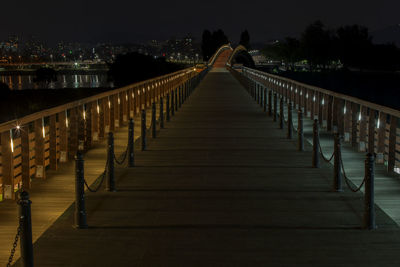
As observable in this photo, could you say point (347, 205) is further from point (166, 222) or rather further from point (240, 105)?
point (240, 105)

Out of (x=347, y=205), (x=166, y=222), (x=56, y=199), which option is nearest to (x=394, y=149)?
(x=347, y=205)

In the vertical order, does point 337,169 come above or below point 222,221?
above

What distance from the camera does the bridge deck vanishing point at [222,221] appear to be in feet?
17.5

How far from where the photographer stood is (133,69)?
355 feet

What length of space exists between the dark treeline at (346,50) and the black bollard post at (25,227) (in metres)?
133

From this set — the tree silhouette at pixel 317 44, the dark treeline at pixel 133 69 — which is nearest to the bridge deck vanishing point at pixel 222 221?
the dark treeline at pixel 133 69

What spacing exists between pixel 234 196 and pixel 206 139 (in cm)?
574

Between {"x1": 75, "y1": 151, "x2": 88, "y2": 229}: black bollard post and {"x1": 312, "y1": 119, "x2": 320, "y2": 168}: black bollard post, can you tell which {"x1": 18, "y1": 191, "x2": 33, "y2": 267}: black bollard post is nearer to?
{"x1": 75, "y1": 151, "x2": 88, "y2": 229}: black bollard post

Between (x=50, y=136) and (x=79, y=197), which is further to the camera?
(x=50, y=136)

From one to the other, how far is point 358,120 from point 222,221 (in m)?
7.48

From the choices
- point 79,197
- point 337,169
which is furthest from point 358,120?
point 79,197

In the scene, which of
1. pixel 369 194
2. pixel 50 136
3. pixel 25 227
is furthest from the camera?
pixel 50 136

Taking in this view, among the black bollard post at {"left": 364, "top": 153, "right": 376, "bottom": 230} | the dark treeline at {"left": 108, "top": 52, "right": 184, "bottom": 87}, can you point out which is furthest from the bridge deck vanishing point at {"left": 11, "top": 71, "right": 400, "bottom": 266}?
the dark treeline at {"left": 108, "top": 52, "right": 184, "bottom": 87}

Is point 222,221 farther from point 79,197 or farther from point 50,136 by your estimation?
point 50,136
